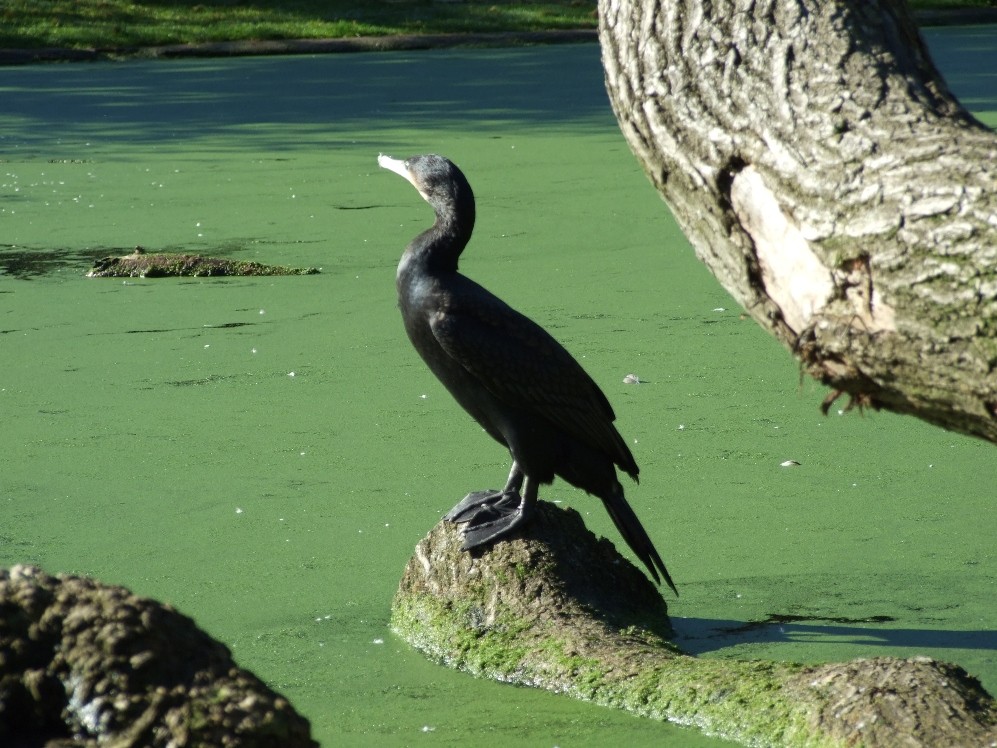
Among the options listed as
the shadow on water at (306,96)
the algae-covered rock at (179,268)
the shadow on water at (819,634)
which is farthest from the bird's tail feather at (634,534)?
the shadow on water at (306,96)

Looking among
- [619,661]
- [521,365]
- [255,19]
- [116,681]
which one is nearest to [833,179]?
[116,681]

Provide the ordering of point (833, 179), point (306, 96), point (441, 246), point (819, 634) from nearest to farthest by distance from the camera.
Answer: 1. point (833, 179)
2. point (819, 634)
3. point (441, 246)
4. point (306, 96)

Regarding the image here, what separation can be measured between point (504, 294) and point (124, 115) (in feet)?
17.0

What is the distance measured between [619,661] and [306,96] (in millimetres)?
7969

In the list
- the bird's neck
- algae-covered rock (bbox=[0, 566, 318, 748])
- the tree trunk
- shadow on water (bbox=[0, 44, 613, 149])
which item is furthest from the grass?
the tree trunk

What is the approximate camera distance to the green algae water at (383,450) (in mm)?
2555

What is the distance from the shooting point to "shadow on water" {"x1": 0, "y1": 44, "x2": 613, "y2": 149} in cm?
865

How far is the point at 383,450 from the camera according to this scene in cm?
344

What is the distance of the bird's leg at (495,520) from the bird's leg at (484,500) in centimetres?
1

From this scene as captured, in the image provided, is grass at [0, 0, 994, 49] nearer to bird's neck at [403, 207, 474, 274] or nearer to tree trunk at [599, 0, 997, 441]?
bird's neck at [403, 207, 474, 274]

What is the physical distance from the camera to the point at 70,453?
11.4 ft

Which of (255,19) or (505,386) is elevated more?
(505,386)

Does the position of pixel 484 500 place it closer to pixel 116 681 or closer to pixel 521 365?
pixel 521 365

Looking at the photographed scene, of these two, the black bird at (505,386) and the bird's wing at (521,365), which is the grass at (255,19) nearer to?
the black bird at (505,386)
